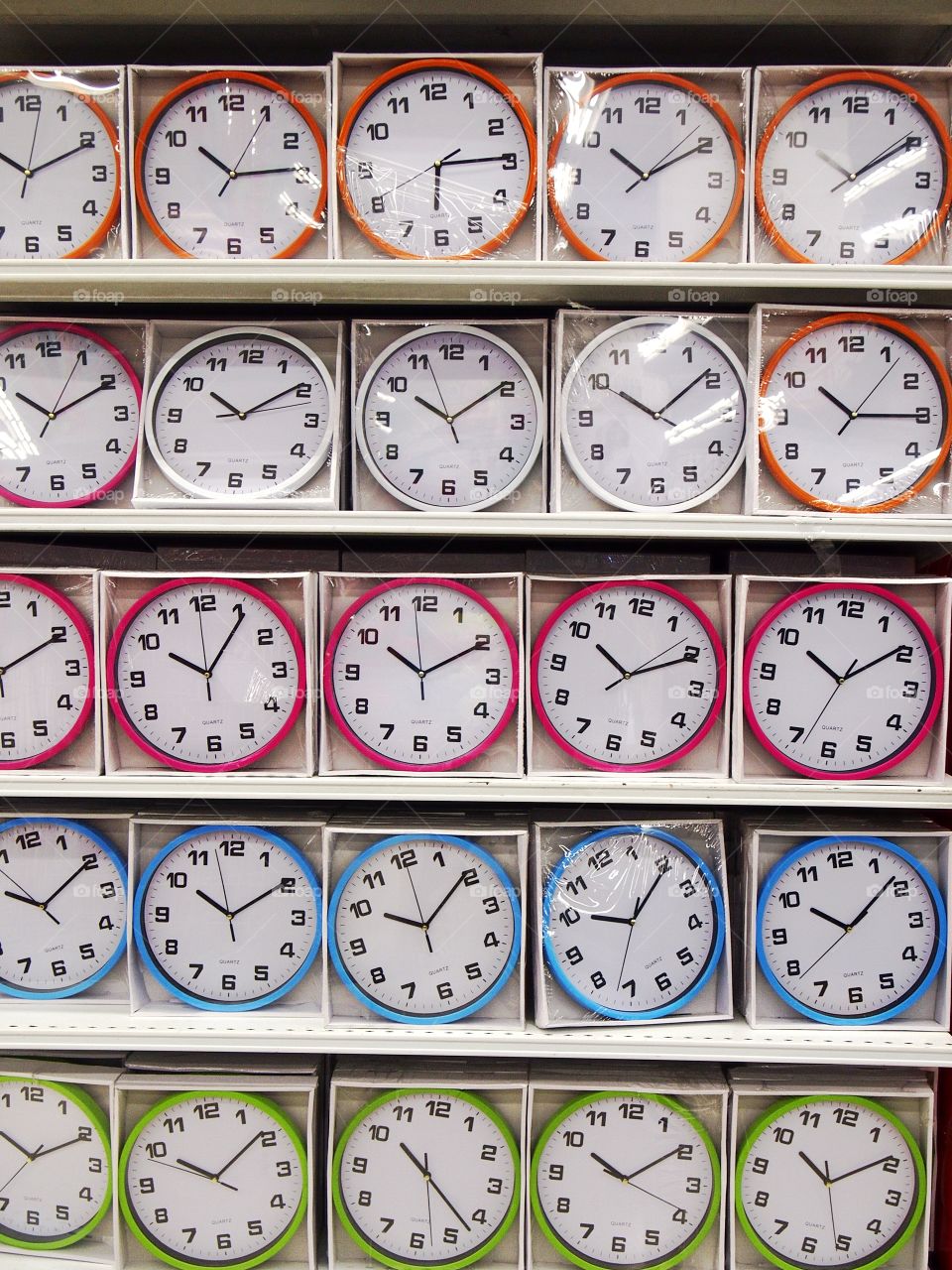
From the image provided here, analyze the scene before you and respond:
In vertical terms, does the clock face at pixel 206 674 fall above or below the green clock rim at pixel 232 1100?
above

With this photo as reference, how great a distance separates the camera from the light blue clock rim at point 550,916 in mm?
1865

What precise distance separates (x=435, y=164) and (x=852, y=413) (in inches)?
36.7

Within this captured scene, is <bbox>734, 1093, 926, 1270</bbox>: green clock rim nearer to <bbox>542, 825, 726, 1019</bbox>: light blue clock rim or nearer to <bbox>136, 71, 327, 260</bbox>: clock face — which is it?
<bbox>542, 825, 726, 1019</bbox>: light blue clock rim

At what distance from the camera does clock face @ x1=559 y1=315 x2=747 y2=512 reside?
72.1 inches

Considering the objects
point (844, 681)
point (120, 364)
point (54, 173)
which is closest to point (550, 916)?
point (844, 681)

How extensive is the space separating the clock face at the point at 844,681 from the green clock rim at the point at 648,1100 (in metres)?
0.72

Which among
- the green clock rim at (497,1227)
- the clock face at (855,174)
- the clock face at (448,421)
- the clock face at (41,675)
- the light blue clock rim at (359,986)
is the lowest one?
the green clock rim at (497,1227)

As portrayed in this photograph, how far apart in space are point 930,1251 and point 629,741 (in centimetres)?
130

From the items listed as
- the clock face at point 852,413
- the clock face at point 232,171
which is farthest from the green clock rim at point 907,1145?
the clock face at point 232,171

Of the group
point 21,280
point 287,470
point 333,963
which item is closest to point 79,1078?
point 333,963

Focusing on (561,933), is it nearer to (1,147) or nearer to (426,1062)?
(426,1062)

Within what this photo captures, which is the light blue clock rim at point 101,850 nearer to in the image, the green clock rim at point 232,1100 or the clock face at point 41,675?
the clock face at point 41,675

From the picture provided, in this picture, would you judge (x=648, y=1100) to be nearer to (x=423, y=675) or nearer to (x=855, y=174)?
(x=423, y=675)

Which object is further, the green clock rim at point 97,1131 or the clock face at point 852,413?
the green clock rim at point 97,1131
